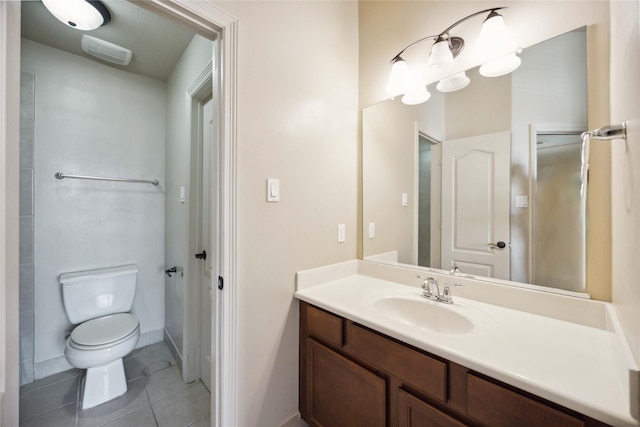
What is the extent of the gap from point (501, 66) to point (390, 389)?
146 centimetres

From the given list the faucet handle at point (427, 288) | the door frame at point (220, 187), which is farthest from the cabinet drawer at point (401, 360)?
the door frame at point (220, 187)

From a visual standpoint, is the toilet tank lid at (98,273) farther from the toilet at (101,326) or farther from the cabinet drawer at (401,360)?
the cabinet drawer at (401,360)

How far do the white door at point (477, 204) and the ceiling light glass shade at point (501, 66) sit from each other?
0.27m

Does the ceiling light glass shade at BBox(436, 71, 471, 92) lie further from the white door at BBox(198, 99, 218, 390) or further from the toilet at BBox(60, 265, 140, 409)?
the toilet at BBox(60, 265, 140, 409)

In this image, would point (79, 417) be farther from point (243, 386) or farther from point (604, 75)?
point (604, 75)

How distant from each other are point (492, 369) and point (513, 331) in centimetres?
30

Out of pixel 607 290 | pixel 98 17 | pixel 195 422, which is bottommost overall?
pixel 195 422

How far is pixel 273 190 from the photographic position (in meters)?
1.20

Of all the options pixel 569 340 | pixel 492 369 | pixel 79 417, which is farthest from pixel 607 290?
pixel 79 417

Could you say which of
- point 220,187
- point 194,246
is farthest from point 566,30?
point 194,246

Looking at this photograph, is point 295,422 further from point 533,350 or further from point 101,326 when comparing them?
point 101,326

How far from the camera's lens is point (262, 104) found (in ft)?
3.83

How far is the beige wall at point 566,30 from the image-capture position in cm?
87

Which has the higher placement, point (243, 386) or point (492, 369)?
point (492, 369)
